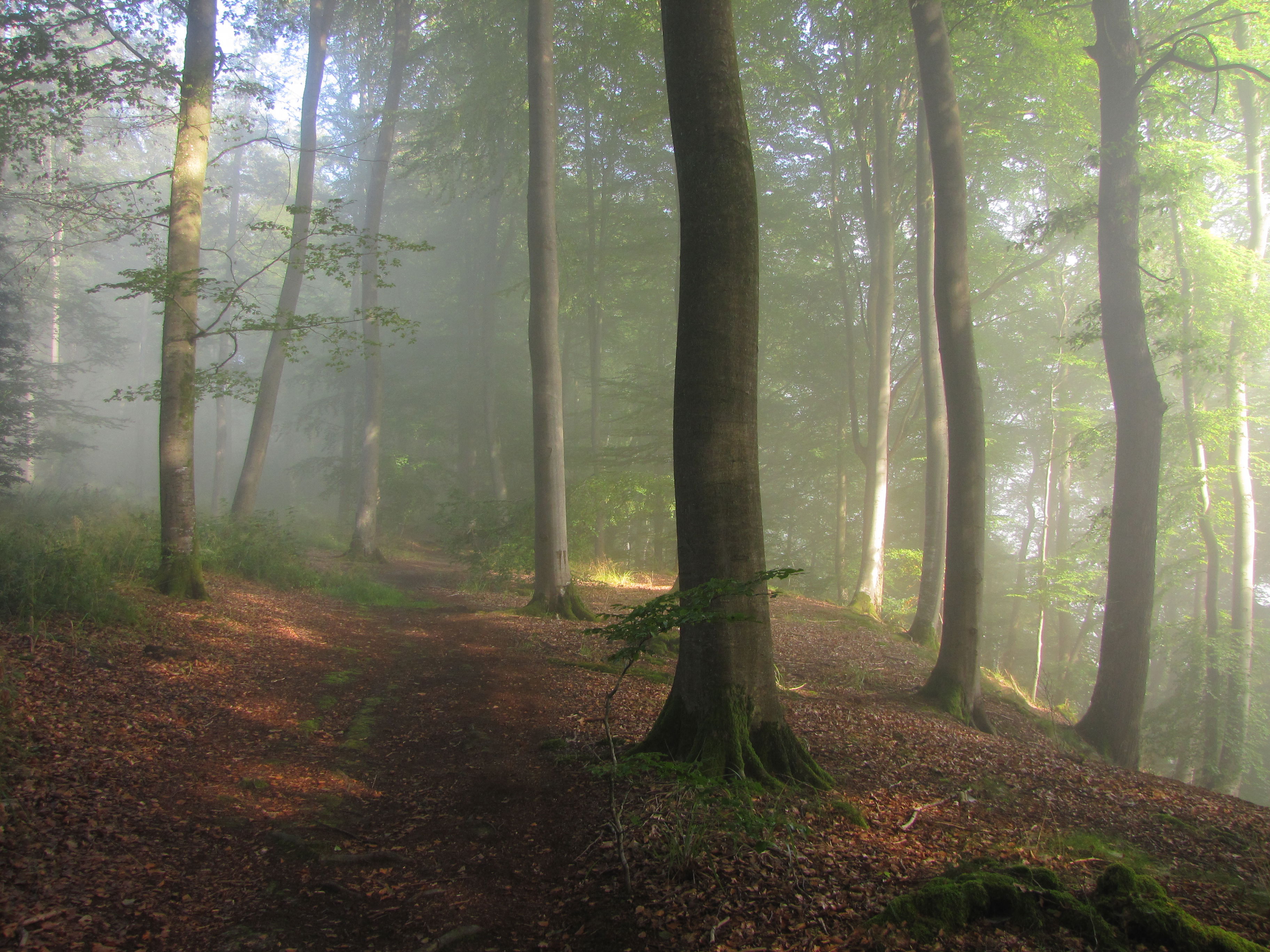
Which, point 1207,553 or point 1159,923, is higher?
point 1207,553

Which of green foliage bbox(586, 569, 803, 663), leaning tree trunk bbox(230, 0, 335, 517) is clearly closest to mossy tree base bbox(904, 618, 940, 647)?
green foliage bbox(586, 569, 803, 663)

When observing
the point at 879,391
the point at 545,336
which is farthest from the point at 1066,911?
the point at 879,391

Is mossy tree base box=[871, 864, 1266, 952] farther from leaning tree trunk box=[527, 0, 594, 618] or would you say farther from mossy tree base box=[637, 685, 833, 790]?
leaning tree trunk box=[527, 0, 594, 618]

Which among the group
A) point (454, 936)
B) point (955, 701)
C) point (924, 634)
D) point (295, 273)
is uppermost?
point (295, 273)

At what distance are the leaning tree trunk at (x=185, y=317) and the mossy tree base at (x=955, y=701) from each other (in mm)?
9044

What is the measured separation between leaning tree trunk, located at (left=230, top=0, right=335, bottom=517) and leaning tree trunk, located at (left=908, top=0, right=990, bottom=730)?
41.8 ft

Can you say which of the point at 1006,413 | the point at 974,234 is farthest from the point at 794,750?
the point at 1006,413

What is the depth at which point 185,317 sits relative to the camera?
8.65 metres

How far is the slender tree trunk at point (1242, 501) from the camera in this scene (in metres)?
13.3

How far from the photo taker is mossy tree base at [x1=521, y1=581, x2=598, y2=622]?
10.4m

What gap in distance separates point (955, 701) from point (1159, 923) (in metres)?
5.25

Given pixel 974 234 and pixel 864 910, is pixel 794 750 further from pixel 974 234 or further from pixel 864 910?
pixel 974 234

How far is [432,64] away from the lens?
19.8 m

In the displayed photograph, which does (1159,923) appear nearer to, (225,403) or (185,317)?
(185,317)
